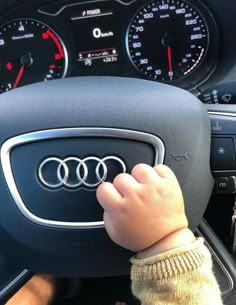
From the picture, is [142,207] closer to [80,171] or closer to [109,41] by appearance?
[80,171]

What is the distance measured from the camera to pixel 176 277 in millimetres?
814

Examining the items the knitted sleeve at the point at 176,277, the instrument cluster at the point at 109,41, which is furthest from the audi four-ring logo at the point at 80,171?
the instrument cluster at the point at 109,41

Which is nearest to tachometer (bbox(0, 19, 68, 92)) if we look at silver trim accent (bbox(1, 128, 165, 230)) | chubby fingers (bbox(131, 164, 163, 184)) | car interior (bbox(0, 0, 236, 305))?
car interior (bbox(0, 0, 236, 305))

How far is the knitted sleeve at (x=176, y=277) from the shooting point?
81 centimetres

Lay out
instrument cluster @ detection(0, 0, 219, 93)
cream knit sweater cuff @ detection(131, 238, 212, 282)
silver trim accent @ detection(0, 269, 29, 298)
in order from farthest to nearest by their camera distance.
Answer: instrument cluster @ detection(0, 0, 219, 93)
silver trim accent @ detection(0, 269, 29, 298)
cream knit sweater cuff @ detection(131, 238, 212, 282)

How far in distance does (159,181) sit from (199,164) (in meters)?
0.13

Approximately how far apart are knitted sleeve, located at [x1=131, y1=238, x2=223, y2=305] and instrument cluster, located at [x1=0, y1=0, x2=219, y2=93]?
0.79 meters

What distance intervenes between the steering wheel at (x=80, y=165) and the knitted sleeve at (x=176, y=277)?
99mm

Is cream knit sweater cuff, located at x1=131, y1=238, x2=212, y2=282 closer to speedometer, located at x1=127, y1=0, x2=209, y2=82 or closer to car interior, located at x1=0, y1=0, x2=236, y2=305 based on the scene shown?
car interior, located at x1=0, y1=0, x2=236, y2=305

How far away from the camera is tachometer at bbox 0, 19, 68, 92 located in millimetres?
1574

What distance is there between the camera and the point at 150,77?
159 cm

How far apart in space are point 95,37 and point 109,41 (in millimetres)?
37

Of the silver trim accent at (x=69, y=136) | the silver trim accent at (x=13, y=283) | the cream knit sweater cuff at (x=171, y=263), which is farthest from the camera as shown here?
the silver trim accent at (x=13, y=283)

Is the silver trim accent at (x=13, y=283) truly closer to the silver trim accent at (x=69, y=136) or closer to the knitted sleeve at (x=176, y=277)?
the silver trim accent at (x=69, y=136)
